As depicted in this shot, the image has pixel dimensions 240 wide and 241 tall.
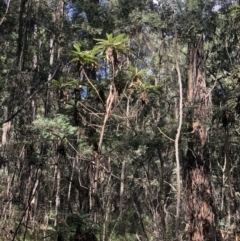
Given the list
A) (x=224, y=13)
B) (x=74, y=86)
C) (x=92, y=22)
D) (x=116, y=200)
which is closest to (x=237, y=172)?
(x=116, y=200)

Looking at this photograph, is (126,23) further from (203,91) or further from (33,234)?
(33,234)

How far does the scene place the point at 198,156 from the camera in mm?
8203

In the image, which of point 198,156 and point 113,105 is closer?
point 113,105

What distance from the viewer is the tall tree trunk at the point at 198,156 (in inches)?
308

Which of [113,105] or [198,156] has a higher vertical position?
[113,105]

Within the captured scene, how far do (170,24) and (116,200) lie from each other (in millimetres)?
12208

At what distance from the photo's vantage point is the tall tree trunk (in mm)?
7816

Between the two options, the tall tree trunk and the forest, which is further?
the tall tree trunk

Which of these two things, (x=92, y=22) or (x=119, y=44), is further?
(x=92, y=22)

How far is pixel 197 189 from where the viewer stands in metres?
8.02

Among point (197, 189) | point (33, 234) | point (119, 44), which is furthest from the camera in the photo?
point (33, 234)

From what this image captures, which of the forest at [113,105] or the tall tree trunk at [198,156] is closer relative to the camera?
the forest at [113,105]

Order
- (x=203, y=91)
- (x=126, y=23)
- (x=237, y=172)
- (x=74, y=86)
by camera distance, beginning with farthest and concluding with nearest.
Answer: (x=237, y=172)
(x=126, y=23)
(x=203, y=91)
(x=74, y=86)

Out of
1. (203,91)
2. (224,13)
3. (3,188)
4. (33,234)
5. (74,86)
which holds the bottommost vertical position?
(33,234)
